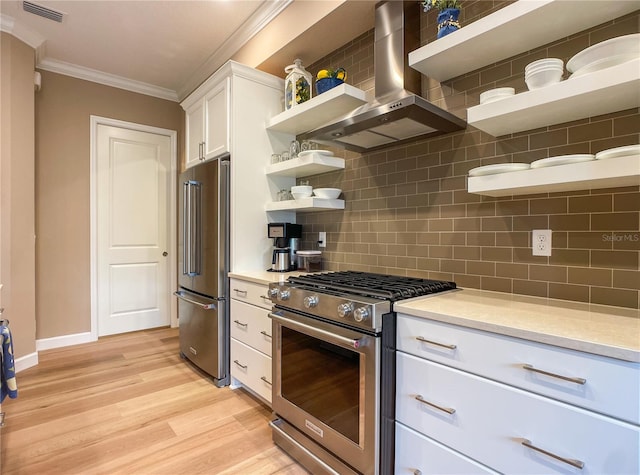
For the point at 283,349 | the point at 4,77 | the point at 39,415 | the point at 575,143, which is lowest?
the point at 39,415

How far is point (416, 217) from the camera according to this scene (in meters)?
2.04

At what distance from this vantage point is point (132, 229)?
12.8 ft

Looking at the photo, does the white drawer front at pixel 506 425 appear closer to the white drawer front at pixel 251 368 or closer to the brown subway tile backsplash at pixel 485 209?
the brown subway tile backsplash at pixel 485 209

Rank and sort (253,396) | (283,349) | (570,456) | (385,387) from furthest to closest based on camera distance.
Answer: (253,396)
(283,349)
(385,387)
(570,456)

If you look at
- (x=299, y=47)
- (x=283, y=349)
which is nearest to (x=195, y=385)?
(x=283, y=349)

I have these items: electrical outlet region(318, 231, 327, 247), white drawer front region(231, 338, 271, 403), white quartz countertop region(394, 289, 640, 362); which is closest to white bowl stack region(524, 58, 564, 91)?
white quartz countertop region(394, 289, 640, 362)

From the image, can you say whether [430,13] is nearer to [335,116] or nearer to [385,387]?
[335,116]

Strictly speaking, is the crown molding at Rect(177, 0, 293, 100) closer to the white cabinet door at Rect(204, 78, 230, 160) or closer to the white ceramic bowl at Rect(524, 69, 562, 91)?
the white cabinet door at Rect(204, 78, 230, 160)

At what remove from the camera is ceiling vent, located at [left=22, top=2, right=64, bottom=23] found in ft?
8.26

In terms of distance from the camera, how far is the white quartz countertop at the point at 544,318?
0.91m

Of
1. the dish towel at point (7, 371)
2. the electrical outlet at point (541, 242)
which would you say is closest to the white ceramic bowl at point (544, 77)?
the electrical outlet at point (541, 242)

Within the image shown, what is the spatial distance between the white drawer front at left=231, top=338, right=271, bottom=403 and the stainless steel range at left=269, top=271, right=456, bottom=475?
0.30 meters

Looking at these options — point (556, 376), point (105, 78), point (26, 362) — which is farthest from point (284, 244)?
point (105, 78)

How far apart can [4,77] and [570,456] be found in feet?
13.7
